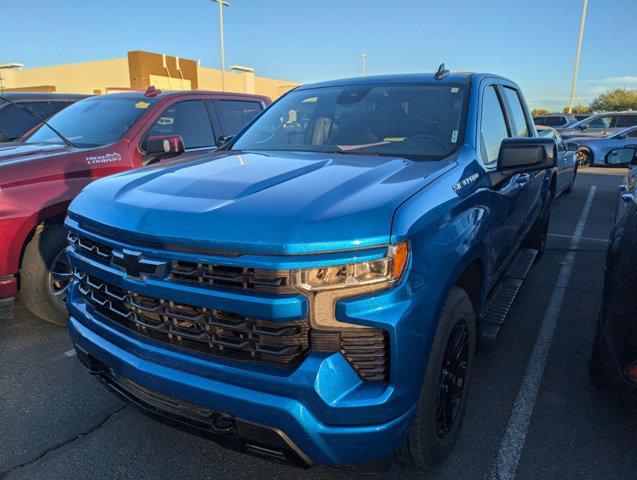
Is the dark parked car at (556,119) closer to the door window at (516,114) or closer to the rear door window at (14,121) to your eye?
the door window at (516,114)

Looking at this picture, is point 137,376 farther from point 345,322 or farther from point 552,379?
point 552,379

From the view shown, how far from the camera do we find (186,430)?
1914 mm

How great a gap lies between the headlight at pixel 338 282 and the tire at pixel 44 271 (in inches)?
112

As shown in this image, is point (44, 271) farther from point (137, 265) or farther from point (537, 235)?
point (537, 235)

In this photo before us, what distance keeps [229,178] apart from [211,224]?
1.82ft

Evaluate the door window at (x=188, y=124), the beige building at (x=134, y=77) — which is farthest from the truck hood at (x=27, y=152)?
the beige building at (x=134, y=77)

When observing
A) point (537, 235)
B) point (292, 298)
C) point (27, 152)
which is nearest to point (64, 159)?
point (27, 152)

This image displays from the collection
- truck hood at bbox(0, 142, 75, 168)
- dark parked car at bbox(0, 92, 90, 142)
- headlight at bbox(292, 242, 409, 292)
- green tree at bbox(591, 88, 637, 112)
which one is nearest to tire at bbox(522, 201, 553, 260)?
headlight at bbox(292, 242, 409, 292)

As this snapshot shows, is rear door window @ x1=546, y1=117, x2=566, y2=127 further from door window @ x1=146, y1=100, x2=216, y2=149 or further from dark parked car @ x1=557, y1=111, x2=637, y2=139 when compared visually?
door window @ x1=146, y1=100, x2=216, y2=149

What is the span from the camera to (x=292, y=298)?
1.61m

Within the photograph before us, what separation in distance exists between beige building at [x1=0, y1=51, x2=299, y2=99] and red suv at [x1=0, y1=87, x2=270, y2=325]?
86.7 feet

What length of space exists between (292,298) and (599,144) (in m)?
15.7

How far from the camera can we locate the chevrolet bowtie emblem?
1.79 metres

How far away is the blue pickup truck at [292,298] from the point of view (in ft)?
5.34
